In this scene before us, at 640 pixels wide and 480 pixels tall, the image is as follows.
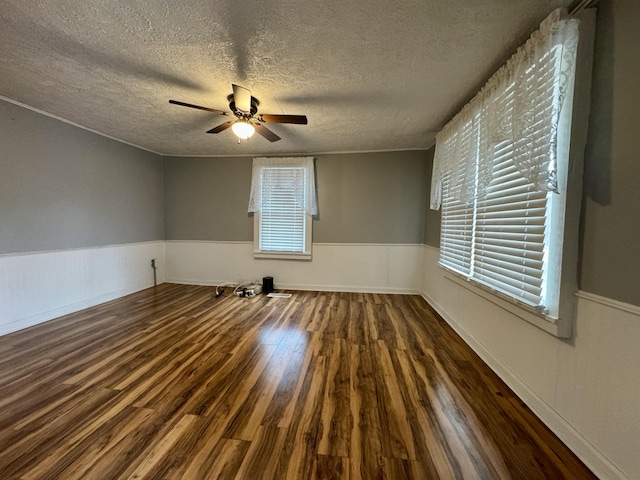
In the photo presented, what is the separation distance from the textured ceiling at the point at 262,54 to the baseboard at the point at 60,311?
91.8 inches

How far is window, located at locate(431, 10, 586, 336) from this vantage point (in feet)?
4.83

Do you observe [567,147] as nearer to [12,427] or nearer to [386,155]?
[386,155]

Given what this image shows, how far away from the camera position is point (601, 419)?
1280mm

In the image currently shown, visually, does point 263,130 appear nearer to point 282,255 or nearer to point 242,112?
point 242,112

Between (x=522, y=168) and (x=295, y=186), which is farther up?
(x=295, y=186)

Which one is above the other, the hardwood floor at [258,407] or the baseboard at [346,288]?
the baseboard at [346,288]

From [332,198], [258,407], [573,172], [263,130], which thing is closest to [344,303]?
[332,198]

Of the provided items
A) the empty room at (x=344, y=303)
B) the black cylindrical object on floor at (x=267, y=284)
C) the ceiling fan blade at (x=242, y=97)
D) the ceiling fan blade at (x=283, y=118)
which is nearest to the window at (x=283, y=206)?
the black cylindrical object on floor at (x=267, y=284)

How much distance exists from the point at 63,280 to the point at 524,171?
15.9ft

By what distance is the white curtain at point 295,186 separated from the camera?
463 centimetres

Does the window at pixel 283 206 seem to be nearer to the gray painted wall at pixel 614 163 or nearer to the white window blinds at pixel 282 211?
the white window blinds at pixel 282 211

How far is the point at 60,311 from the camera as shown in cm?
329

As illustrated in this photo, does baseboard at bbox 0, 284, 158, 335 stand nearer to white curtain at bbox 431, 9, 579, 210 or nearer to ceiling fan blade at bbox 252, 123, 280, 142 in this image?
ceiling fan blade at bbox 252, 123, 280, 142

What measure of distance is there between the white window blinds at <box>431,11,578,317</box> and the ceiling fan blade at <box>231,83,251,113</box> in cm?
195
